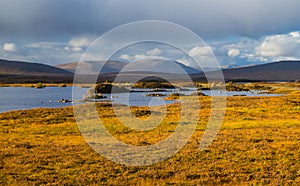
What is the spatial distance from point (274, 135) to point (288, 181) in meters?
14.7

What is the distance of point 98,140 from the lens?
1249 inches

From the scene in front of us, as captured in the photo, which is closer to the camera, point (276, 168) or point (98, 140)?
point (276, 168)

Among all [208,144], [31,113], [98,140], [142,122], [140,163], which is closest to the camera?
[140,163]

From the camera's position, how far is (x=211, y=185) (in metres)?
19.0

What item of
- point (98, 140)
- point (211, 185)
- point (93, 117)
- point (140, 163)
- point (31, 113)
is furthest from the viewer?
point (31, 113)

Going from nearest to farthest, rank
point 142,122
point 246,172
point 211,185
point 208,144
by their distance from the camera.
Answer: point 211,185, point 246,172, point 208,144, point 142,122

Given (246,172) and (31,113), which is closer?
(246,172)

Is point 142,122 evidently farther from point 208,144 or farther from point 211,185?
point 211,185

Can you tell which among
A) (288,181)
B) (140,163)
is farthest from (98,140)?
(288,181)

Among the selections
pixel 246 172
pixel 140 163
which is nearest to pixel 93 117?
pixel 140 163

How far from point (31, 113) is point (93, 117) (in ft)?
34.8

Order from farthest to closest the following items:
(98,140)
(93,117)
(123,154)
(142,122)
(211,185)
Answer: (93,117) < (142,122) < (98,140) < (123,154) < (211,185)

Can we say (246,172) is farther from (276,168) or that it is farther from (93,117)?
(93,117)

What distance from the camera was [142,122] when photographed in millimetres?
43969
